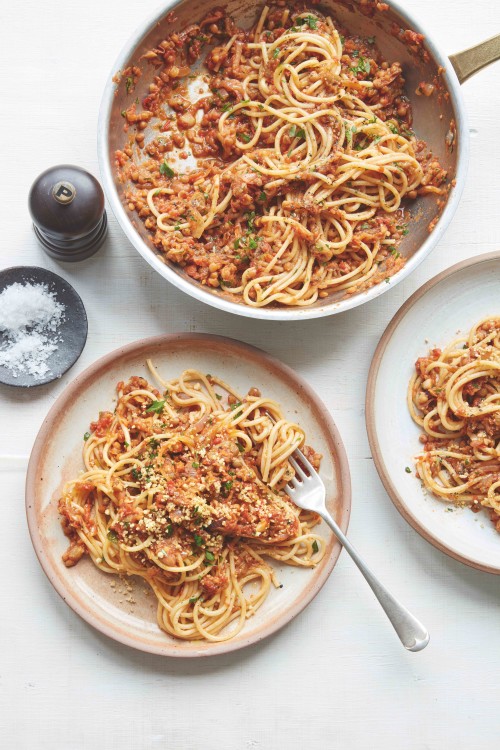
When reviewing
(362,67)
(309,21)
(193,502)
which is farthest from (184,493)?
(309,21)

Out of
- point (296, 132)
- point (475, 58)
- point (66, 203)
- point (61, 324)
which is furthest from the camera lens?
point (61, 324)

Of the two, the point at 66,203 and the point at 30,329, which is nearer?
the point at 66,203

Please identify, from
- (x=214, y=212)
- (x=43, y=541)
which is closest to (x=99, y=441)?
(x=43, y=541)

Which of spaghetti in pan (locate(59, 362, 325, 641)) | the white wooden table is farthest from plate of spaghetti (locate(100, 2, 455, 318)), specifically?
spaghetti in pan (locate(59, 362, 325, 641))

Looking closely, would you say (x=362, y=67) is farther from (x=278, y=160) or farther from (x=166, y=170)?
(x=166, y=170)

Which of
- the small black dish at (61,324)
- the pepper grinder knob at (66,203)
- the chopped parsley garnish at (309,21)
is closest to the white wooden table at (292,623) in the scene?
the small black dish at (61,324)
